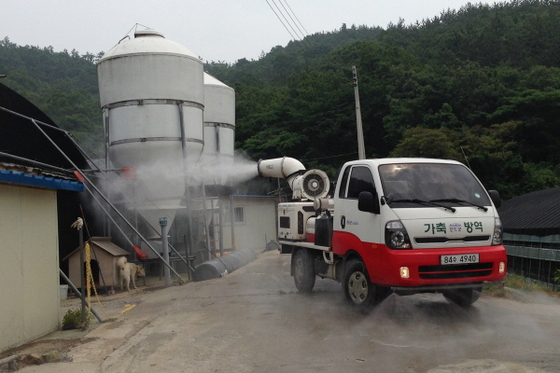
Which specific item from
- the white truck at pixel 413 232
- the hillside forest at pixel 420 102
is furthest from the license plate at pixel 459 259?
the hillside forest at pixel 420 102

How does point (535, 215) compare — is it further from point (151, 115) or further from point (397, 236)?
point (151, 115)

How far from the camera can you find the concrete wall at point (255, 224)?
36.0 m

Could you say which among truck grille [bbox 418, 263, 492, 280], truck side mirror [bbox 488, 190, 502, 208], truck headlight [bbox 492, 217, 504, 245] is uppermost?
truck side mirror [bbox 488, 190, 502, 208]

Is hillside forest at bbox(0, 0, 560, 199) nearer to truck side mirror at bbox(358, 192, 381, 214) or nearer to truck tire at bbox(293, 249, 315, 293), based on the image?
truck tire at bbox(293, 249, 315, 293)

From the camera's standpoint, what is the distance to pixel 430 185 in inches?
340

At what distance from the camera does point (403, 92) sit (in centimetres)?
4338

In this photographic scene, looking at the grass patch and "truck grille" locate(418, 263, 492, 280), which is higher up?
"truck grille" locate(418, 263, 492, 280)

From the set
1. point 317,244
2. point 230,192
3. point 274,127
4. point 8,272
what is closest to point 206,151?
point 230,192

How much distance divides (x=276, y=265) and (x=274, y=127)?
3410cm

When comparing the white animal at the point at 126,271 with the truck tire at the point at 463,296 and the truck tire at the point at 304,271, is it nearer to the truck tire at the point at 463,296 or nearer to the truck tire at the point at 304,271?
the truck tire at the point at 304,271

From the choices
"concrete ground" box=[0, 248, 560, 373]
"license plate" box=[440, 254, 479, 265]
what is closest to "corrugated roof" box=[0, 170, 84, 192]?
"concrete ground" box=[0, 248, 560, 373]

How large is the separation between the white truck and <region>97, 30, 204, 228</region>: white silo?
388 inches

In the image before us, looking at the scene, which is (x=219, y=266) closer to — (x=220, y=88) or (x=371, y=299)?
(x=371, y=299)

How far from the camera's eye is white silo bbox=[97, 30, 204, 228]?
18.4m
